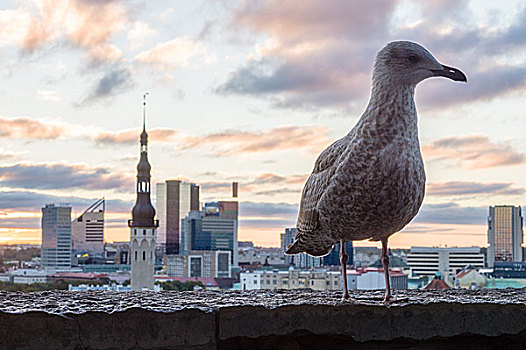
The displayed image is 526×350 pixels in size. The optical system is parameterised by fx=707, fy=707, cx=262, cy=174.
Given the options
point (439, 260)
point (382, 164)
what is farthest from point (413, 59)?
point (439, 260)

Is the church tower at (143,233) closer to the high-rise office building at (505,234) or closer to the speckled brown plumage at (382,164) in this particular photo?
the high-rise office building at (505,234)

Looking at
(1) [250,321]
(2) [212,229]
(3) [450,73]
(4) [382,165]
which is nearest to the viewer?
(1) [250,321]

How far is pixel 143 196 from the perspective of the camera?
3506cm

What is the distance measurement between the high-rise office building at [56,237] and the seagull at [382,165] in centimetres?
3408

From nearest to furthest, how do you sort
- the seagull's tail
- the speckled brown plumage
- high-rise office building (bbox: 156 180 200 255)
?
the speckled brown plumage, the seagull's tail, high-rise office building (bbox: 156 180 200 255)

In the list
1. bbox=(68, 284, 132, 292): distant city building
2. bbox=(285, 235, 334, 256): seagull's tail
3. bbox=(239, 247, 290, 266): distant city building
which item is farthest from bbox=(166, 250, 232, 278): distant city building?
bbox=(285, 235, 334, 256): seagull's tail

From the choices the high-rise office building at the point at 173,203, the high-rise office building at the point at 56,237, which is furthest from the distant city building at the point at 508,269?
the high-rise office building at the point at 173,203

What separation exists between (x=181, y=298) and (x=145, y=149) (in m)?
35.1

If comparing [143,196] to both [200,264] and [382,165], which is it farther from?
[382,165]

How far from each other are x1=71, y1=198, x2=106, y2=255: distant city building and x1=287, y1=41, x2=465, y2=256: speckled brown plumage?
3121 centimetres

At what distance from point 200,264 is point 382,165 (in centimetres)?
3898

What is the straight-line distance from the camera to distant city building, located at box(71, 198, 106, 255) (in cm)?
3334

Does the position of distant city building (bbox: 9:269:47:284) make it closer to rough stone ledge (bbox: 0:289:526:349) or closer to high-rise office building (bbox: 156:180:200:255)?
high-rise office building (bbox: 156:180:200:255)

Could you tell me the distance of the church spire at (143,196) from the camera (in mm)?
34500
